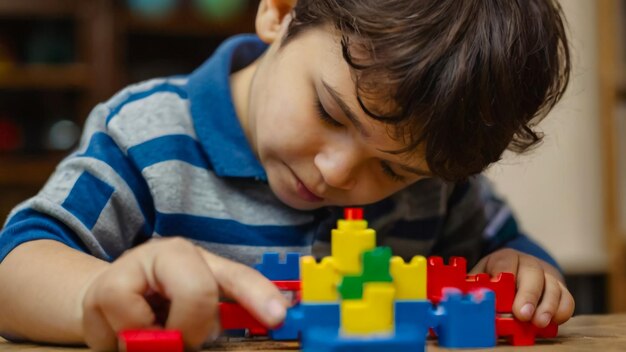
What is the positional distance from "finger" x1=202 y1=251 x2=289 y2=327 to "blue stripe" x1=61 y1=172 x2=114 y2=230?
0.26m

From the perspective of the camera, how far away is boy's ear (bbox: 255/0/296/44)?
102 cm

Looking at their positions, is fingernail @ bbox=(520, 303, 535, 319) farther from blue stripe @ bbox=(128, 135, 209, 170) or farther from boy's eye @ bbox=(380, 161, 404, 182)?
blue stripe @ bbox=(128, 135, 209, 170)

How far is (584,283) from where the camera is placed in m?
2.55

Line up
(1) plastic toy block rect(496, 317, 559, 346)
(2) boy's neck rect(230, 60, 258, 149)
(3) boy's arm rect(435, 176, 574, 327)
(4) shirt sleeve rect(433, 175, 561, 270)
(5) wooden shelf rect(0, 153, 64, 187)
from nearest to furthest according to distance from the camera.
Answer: (1) plastic toy block rect(496, 317, 559, 346) < (3) boy's arm rect(435, 176, 574, 327) < (2) boy's neck rect(230, 60, 258, 149) < (4) shirt sleeve rect(433, 175, 561, 270) < (5) wooden shelf rect(0, 153, 64, 187)

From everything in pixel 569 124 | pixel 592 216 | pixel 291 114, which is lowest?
pixel 592 216

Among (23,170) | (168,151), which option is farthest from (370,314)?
(23,170)

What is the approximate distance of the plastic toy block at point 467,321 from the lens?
655 mm

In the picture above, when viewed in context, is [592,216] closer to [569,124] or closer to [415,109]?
[569,124]

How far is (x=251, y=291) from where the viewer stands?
62 cm

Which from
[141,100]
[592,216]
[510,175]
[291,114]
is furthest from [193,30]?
[291,114]

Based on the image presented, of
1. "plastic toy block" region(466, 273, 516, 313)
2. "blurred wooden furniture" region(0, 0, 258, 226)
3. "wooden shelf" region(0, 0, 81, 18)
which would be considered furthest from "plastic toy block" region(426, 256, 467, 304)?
"wooden shelf" region(0, 0, 81, 18)

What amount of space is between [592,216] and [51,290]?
2207 millimetres

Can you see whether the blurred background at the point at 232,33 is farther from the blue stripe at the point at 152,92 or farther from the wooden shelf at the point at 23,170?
the blue stripe at the point at 152,92

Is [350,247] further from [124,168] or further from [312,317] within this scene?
[124,168]
